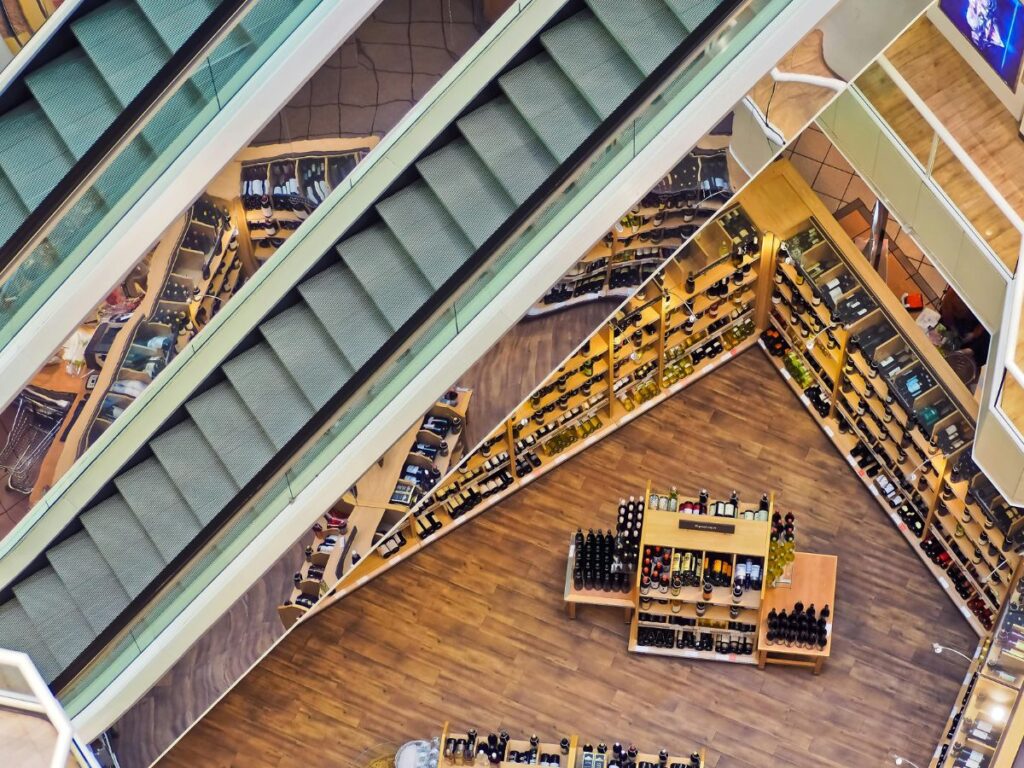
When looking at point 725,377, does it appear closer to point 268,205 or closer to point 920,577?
point 920,577

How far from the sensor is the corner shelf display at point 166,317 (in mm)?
13523

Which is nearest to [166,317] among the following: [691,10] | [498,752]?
[691,10]

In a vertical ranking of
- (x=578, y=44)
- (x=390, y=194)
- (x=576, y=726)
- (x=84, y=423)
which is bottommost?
(x=576, y=726)

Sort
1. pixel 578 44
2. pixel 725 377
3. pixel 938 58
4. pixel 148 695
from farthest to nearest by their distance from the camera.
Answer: pixel 725 377 → pixel 938 58 → pixel 148 695 → pixel 578 44

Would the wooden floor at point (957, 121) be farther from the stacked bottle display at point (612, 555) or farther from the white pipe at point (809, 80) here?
the stacked bottle display at point (612, 555)

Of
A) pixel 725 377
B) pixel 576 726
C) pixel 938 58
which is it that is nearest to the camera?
pixel 938 58

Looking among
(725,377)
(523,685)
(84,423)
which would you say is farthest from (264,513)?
(725,377)

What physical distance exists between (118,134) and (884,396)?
710 cm

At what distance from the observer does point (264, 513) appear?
13.4m

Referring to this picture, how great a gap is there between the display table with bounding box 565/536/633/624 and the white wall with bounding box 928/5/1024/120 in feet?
17.1

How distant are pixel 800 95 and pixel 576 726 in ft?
19.7

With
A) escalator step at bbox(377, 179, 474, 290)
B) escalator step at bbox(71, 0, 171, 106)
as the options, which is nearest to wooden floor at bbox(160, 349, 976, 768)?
escalator step at bbox(377, 179, 474, 290)

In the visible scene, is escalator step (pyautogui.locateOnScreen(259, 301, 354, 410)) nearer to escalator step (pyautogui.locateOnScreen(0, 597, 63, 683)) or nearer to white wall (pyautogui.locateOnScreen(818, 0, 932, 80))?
escalator step (pyautogui.locateOnScreen(0, 597, 63, 683))

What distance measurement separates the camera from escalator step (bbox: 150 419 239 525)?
526 inches
